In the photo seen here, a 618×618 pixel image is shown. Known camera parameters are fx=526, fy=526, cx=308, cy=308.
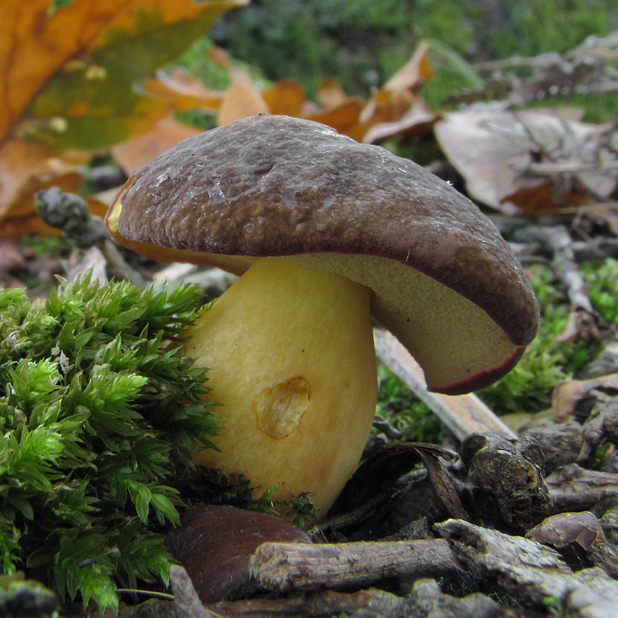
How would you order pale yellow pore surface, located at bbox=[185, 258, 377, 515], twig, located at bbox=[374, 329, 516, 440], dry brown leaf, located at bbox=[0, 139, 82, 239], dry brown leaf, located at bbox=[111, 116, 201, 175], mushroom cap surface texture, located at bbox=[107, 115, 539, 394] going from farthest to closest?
dry brown leaf, located at bbox=[111, 116, 201, 175] → dry brown leaf, located at bbox=[0, 139, 82, 239] → twig, located at bbox=[374, 329, 516, 440] → pale yellow pore surface, located at bbox=[185, 258, 377, 515] → mushroom cap surface texture, located at bbox=[107, 115, 539, 394]

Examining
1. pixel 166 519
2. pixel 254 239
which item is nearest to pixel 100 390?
pixel 166 519

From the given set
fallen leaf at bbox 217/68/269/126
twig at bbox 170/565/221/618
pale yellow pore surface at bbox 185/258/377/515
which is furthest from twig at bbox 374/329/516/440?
fallen leaf at bbox 217/68/269/126

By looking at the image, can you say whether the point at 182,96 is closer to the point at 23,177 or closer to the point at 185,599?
the point at 23,177

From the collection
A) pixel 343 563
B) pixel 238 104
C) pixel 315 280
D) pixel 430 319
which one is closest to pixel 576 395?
pixel 430 319

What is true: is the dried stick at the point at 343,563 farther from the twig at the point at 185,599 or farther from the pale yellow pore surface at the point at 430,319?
the pale yellow pore surface at the point at 430,319

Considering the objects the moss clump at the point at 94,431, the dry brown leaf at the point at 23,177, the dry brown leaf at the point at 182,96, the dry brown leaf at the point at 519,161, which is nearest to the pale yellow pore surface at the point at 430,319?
the moss clump at the point at 94,431

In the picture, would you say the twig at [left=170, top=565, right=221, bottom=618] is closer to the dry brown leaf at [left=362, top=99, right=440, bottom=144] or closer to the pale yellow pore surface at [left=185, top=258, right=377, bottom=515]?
the pale yellow pore surface at [left=185, top=258, right=377, bottom=515]
